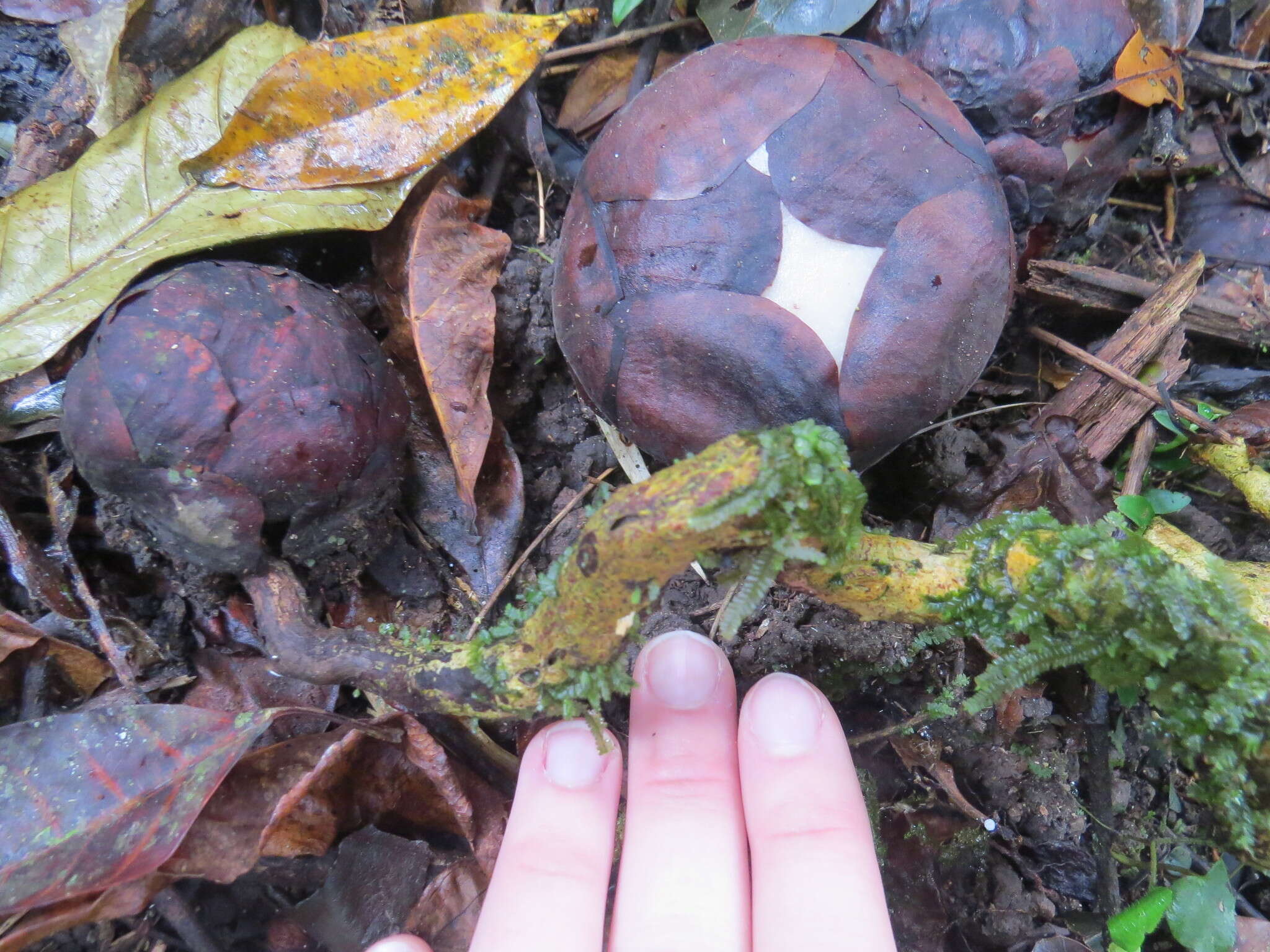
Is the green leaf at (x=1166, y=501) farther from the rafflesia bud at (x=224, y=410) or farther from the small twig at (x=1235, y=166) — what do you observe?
the rafflesia bud at (x=224, y=410)

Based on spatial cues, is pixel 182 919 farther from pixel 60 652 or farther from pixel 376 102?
pixel 376 102

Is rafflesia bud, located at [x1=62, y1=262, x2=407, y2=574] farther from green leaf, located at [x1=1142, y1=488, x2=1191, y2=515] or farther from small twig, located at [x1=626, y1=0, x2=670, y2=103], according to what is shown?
green leaf, located at [x1=1142, y1=488, x2=1191, y2=515]

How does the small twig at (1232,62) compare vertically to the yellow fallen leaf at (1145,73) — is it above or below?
below

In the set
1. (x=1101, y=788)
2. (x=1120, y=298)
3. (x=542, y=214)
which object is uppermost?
(x=542, y=214)

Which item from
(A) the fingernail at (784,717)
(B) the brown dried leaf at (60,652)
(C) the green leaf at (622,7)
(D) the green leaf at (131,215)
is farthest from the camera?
(C) the green leaf at (622,7)

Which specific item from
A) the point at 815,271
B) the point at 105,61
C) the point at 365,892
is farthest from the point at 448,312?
the point at 365,892

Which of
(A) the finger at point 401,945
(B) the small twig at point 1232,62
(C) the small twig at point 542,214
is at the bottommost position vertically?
(A) the finger at point 401,945

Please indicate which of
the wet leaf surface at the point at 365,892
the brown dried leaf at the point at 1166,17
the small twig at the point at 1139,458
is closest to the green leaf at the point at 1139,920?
the small twig at the point at 1139,458

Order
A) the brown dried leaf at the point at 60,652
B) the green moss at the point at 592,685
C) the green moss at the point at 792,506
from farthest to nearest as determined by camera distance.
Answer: the brown dried leaf at the point at 60,652
the green moss at the point at 592,685
the green moss at the point at 792,506
